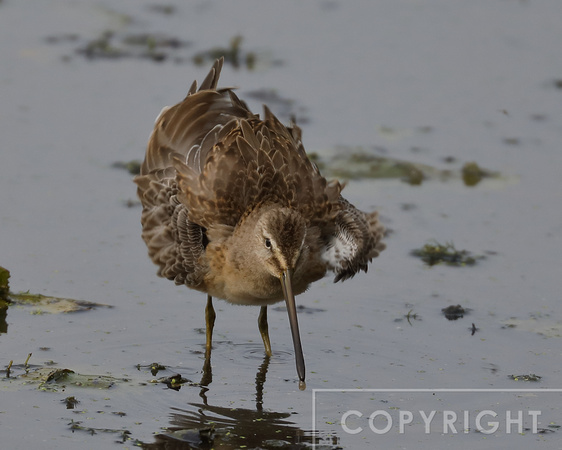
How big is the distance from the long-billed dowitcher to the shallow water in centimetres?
43

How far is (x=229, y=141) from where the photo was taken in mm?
6398

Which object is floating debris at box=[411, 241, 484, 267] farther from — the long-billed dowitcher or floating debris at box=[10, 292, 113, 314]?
floating debris at box=[10, 292, 113, 314]

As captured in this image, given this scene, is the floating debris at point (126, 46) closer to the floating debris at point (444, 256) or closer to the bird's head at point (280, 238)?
the floating debris at point (444, 256)

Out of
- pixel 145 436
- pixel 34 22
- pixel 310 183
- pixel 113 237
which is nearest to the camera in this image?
pixel 145 436

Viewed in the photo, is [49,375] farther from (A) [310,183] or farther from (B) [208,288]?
(A) [310,183]

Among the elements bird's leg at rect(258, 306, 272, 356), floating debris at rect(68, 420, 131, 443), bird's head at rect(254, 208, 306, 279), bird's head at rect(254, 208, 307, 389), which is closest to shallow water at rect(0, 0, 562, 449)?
floating debris at rect(68, 420, 131, 443)

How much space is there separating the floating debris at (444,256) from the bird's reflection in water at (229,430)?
2176 mm

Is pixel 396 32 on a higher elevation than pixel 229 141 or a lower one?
higher

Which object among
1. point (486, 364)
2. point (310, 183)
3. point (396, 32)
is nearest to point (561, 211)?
point (486, 364)

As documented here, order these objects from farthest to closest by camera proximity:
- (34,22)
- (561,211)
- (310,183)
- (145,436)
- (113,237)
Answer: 1. (34,22)
2. (561,211)
3. (113,237)
4. (310,183)
5. (145,436)

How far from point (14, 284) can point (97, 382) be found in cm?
134

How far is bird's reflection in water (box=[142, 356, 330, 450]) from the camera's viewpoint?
547 cm

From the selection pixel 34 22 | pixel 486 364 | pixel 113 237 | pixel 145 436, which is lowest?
pixel 145 436

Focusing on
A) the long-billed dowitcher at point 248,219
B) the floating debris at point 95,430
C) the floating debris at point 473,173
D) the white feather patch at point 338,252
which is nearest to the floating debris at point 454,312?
the long-billed dowitcher at point 248,219
